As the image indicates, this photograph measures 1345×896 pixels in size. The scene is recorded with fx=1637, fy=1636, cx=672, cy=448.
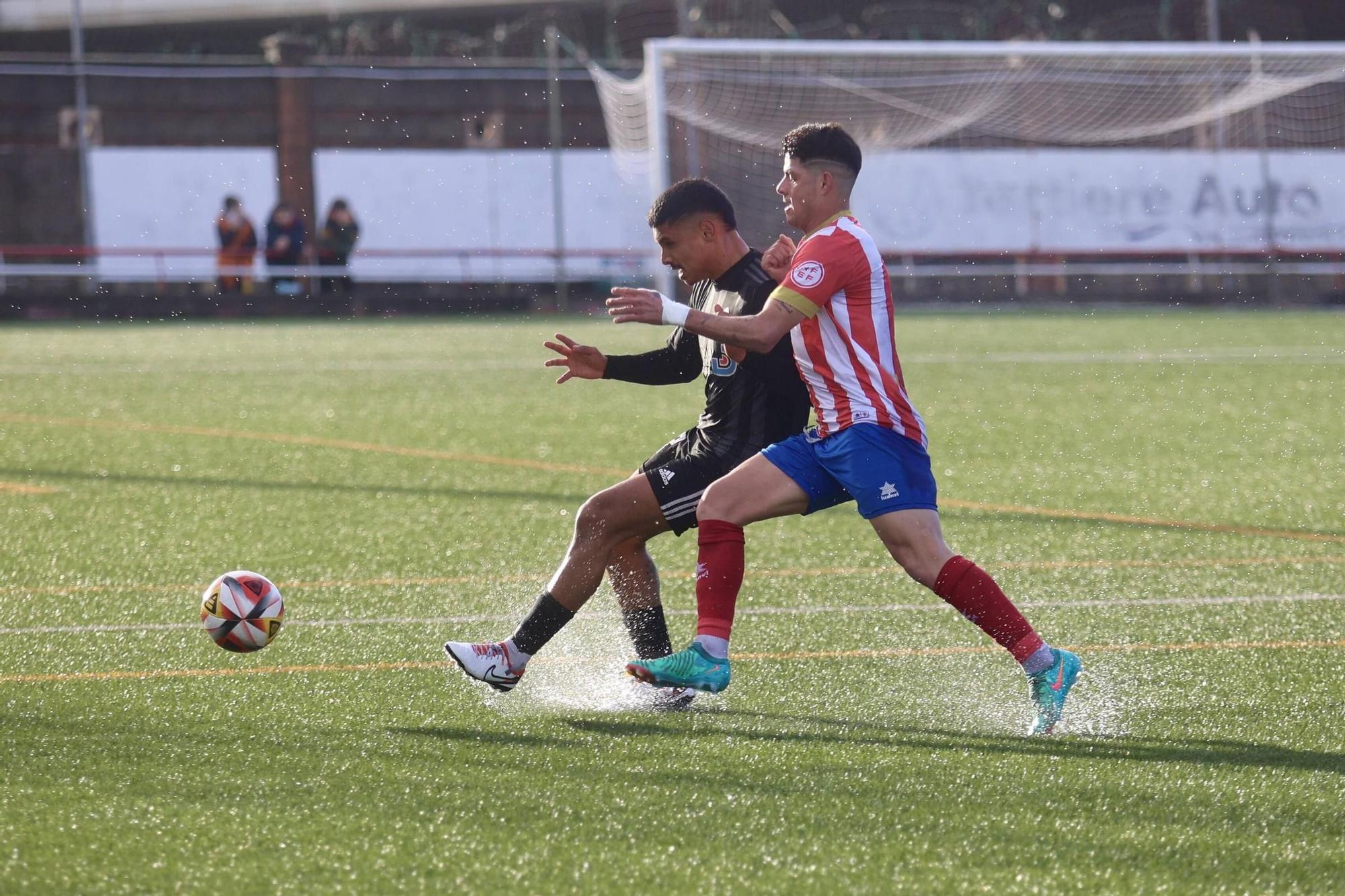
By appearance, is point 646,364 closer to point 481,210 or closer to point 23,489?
point 23,489

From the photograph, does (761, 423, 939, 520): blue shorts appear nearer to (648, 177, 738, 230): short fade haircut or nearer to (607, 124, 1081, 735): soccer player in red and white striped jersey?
(607, 124, 1081, 735): soccer player in red and white striped jersey

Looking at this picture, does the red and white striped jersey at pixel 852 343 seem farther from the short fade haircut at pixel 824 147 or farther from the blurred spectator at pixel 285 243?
the blurred spectator at pixel 285 243

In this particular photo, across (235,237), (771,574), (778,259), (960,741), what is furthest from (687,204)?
(235,237)

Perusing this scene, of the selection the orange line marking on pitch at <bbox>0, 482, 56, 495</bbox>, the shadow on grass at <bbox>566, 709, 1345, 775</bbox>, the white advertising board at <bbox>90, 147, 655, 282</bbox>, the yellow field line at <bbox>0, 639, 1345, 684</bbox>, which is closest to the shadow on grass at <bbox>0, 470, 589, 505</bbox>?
the orange line marking on pitch at <bbox>0, 482, 56, 495</bbox>

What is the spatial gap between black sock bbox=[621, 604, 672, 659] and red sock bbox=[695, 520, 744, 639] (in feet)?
1.45

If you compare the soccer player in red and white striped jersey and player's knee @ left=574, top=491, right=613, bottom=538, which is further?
player's knee @ left=574, top=491, right=613, bottom=538

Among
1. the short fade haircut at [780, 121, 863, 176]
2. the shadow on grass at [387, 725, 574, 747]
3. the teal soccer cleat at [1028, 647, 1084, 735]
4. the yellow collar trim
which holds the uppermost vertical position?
the short fade haircut at [780, 121, 863, 176]

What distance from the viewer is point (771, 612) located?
6.09m

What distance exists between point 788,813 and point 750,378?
1594 mm

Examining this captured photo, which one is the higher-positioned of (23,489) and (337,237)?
(337,237)

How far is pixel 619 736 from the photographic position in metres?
4.29

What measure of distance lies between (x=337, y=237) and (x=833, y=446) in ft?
82.7

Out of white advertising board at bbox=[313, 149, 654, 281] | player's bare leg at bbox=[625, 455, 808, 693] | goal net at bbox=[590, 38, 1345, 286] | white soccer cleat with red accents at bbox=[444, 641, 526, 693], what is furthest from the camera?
white advertising board at bbox=[313, 149, 654, 281]

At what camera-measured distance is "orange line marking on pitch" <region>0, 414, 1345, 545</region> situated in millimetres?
7871
